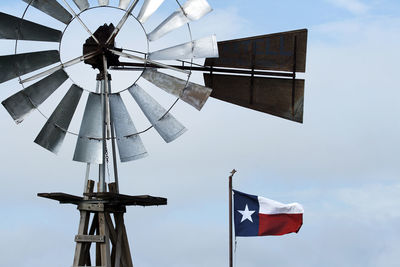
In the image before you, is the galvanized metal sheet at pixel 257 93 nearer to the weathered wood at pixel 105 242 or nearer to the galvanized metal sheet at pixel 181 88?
the galvanized metal sheet at pixel 181 88

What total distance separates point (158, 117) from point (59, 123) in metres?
1.54

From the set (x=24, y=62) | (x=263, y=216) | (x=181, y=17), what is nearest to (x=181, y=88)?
(x=181, y=17)

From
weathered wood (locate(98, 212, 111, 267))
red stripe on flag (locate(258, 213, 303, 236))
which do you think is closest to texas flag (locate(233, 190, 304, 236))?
red stripe on flag (locate(258, 213, 303, 236))

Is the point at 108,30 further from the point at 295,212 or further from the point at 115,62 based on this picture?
the point at 295,212

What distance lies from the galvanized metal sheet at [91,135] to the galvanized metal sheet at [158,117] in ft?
2.00

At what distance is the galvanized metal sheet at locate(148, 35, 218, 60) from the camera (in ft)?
59.0

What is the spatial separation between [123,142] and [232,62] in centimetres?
224

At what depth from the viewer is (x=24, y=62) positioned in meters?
18.2

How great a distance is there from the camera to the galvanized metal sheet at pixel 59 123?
1809cm

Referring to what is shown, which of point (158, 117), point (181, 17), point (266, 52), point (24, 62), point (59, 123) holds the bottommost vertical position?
point (59, 123)

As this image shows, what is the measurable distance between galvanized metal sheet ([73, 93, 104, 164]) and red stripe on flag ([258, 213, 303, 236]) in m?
3.75

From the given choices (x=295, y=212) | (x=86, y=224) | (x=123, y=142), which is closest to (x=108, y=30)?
(x=123, y=142)

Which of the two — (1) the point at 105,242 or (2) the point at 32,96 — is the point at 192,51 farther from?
(1) the point at 105,242

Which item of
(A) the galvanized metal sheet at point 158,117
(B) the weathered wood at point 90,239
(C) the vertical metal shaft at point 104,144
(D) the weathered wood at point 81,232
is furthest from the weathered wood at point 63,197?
(A) the galvanized metal sheet at point 158,117
